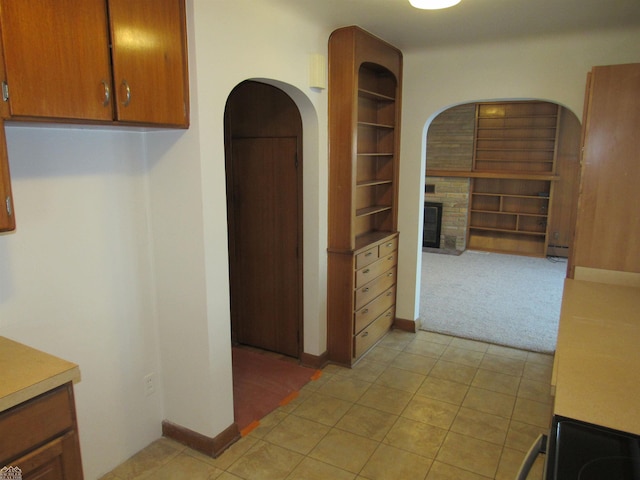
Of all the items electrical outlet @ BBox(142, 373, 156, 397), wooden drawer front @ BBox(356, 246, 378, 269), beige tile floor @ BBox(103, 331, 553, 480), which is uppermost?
wooden drawer front @ BBox(356, 246, 378, 269)

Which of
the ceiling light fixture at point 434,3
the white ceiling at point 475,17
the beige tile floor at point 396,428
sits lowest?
the beige tile floor at point 396,428

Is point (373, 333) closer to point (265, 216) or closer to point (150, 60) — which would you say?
point (265, 216)

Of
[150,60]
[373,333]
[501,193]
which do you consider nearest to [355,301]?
[373,333]

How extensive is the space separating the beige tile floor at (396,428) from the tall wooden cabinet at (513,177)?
4.16 m

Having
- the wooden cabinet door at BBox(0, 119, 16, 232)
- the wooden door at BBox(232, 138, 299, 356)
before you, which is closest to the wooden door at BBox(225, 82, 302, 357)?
the wooden door at BBox(232, 138, 299, 356)

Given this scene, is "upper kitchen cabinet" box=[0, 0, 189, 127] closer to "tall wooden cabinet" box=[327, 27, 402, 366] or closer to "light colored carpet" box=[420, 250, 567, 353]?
"tall wooden cabinet" box=[327, 27, 402, 366]

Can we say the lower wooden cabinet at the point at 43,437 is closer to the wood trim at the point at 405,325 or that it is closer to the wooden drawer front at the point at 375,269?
the wooden drawer front at the point at 375,269

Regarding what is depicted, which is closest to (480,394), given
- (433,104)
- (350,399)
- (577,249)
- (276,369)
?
(350,399)

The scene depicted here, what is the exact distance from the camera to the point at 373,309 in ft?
12.6

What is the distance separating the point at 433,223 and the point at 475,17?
5189 millimetres

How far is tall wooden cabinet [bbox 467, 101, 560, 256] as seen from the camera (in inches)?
280

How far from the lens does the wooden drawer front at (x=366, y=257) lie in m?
3.50

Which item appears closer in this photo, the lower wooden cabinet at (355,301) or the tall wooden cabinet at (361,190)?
the tall wooden cabinet at (361,190)

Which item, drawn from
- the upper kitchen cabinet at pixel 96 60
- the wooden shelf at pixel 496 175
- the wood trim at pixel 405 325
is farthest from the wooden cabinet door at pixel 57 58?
the wooden shelf at pixel 496 175
